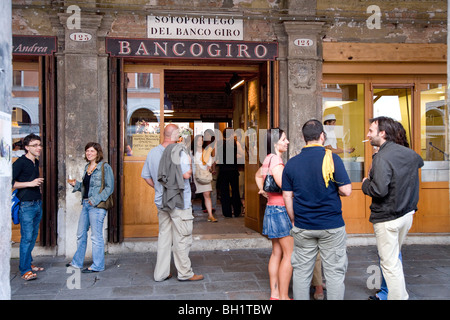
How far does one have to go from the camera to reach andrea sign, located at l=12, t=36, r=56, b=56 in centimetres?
645

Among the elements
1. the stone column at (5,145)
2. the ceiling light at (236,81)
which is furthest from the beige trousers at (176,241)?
the ceiling light at (236,81)

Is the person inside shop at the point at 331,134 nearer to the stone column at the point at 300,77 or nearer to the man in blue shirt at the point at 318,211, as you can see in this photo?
the stone column at the point at 300,77

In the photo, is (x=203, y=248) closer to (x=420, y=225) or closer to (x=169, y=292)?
(x=169, y=292)

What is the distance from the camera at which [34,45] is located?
21.3 ft

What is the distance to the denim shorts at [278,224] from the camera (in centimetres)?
434

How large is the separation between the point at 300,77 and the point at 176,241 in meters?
3.41

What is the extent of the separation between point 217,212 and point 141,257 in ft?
12.2

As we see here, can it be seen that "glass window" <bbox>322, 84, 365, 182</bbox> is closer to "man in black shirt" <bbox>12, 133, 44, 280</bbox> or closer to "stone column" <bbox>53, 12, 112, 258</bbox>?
"stone column" <bbox>53, 12, 112, 258</bbox>

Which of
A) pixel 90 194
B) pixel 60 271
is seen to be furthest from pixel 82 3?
pixel 60 271

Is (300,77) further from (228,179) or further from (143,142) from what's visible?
(228,179)

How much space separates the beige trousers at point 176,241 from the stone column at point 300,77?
2.44m

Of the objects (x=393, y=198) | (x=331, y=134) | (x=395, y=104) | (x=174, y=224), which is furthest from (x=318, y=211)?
(x=395, y=104)

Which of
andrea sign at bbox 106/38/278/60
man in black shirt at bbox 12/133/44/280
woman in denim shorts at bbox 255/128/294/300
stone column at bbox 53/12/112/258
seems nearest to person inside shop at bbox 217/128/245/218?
andrea sign at bbox 106/38/278/60

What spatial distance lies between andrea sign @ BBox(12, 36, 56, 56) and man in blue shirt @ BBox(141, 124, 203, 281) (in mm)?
2642
